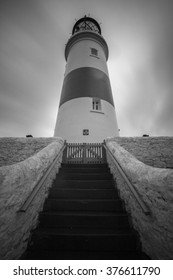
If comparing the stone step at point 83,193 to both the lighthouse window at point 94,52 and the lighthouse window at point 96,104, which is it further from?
the lighthouse window at point 94,52

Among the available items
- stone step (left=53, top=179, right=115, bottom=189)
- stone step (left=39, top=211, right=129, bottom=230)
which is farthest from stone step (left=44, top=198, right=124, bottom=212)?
stone step (left=53, top=179, right=115, bottom=189)

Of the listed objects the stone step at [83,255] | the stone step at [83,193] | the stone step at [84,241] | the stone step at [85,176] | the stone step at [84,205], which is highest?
the stone step at [85,176]

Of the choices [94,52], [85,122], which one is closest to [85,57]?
[94,52]

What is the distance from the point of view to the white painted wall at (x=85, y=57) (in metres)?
9.29

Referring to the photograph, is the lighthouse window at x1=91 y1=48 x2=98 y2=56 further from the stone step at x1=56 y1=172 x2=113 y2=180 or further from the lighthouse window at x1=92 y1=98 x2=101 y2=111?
the stone step at x1=56 y1=172 x2=113 y2=180

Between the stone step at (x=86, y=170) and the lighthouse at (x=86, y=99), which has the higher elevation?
the lighthouse at (x=86, y=99)

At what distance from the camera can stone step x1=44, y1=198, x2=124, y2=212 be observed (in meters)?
2.96

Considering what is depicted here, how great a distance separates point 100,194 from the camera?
334 centimetres

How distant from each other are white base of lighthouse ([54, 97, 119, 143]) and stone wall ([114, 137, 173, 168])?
1917 millimetres

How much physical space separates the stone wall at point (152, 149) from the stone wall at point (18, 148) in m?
3.64

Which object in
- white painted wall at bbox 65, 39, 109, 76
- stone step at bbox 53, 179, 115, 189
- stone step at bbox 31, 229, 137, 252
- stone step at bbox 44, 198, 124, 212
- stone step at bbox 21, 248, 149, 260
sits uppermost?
white painted wall at bbox 65, 39, 109, 76

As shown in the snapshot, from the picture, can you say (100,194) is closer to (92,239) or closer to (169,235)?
(92,239)

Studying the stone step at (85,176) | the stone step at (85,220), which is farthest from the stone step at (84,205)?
the stone step at (85,176)

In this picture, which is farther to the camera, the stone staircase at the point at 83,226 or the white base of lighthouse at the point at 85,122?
the white base of lighthouse at the point at 85,122
